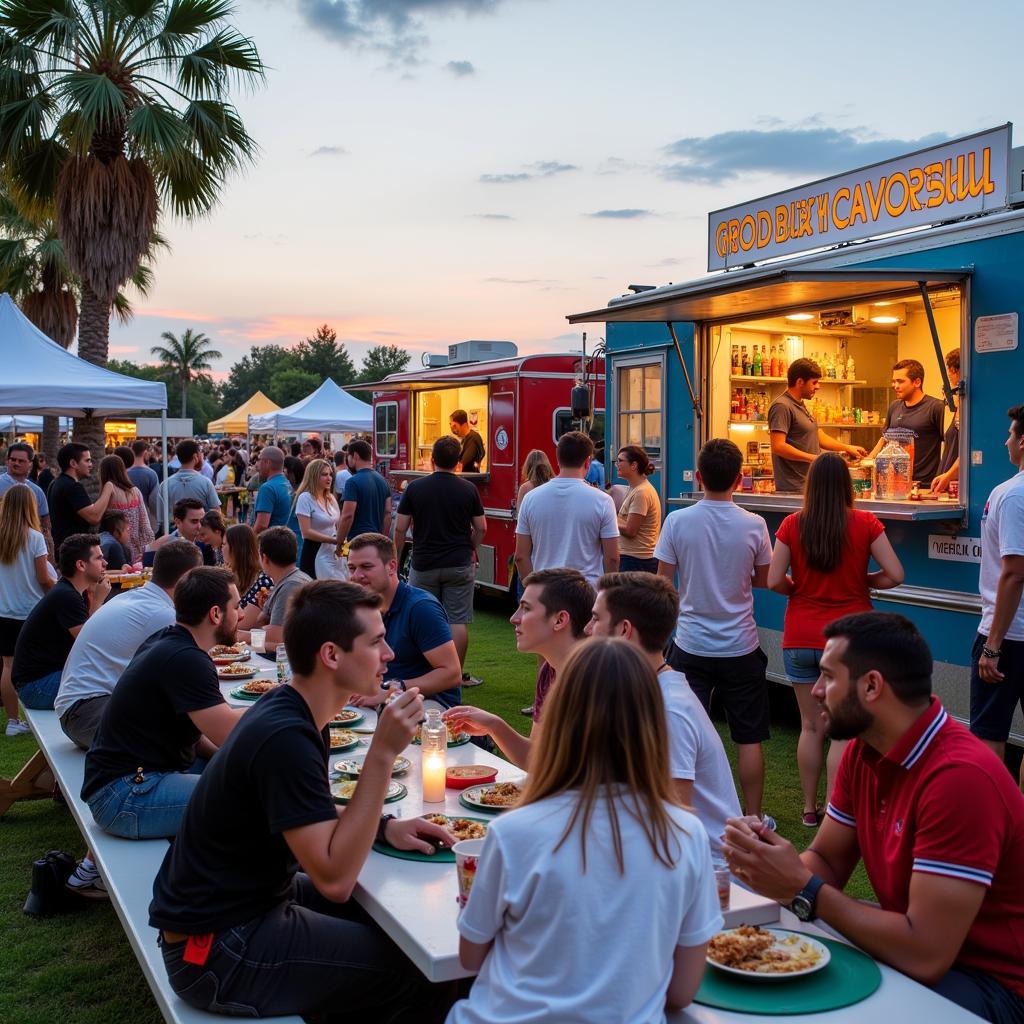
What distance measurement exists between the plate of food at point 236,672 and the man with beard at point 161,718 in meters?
1.41

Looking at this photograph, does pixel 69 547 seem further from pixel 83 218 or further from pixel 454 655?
pixel 83 218

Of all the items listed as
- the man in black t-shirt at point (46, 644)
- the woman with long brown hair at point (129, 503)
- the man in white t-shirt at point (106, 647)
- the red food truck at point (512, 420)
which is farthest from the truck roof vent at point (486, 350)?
the man in white t-shirt at point (106, 647)

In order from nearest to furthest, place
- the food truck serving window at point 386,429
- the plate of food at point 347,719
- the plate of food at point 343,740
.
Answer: the plate of food at point 343,740
the plate of food at point 347,719
the food truck serving window at point 386,429

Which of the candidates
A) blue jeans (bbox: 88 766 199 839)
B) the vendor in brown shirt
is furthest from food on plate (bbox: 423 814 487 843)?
the vendor in brown shirt

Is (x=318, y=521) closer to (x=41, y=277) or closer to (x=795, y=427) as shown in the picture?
(x=795, y=427)

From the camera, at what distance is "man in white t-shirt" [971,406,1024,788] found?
15.3 ft

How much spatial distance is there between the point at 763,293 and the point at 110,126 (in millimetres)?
10253

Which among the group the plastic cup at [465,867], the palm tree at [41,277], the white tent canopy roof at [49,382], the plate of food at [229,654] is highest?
the palm tree at [41,277]

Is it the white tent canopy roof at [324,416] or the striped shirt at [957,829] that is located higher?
the white tent canopy roof at [324,416]

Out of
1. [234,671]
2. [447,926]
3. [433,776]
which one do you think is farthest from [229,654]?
[447,926]

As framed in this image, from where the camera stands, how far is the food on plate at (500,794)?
10.6 ft

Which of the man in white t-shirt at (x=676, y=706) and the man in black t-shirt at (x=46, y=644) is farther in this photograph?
the man in black t-shirt at (x=46, y=644)

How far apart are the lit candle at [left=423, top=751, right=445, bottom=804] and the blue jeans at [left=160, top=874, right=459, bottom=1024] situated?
1.56 feet

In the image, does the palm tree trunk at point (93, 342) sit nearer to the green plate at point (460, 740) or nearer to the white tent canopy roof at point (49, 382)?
the white tent canopy roof at point (49, 382)
